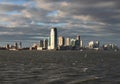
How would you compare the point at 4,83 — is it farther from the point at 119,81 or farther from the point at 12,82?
the point at 119,81

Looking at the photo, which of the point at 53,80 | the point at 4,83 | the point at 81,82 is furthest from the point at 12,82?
the point at 81,82

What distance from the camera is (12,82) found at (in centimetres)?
6212

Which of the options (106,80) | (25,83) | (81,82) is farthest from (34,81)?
(106,80)

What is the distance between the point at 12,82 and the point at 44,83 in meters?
5.29

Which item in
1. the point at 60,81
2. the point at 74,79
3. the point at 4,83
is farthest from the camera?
the point at 74,79

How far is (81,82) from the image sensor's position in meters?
63.9

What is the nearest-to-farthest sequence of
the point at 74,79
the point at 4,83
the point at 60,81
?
the point at 4,83
the point at 60,81
the point at 74,79

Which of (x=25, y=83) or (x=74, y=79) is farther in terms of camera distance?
(x=74, y=79)

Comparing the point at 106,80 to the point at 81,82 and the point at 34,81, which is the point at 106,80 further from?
the point at 34,81

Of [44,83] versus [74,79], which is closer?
[44,83]

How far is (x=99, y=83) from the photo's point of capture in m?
61.8

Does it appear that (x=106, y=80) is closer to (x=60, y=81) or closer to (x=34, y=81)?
(x=60, y=81)

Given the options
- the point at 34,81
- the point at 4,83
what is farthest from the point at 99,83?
the point at 4,83

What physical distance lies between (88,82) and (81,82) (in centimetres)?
123
